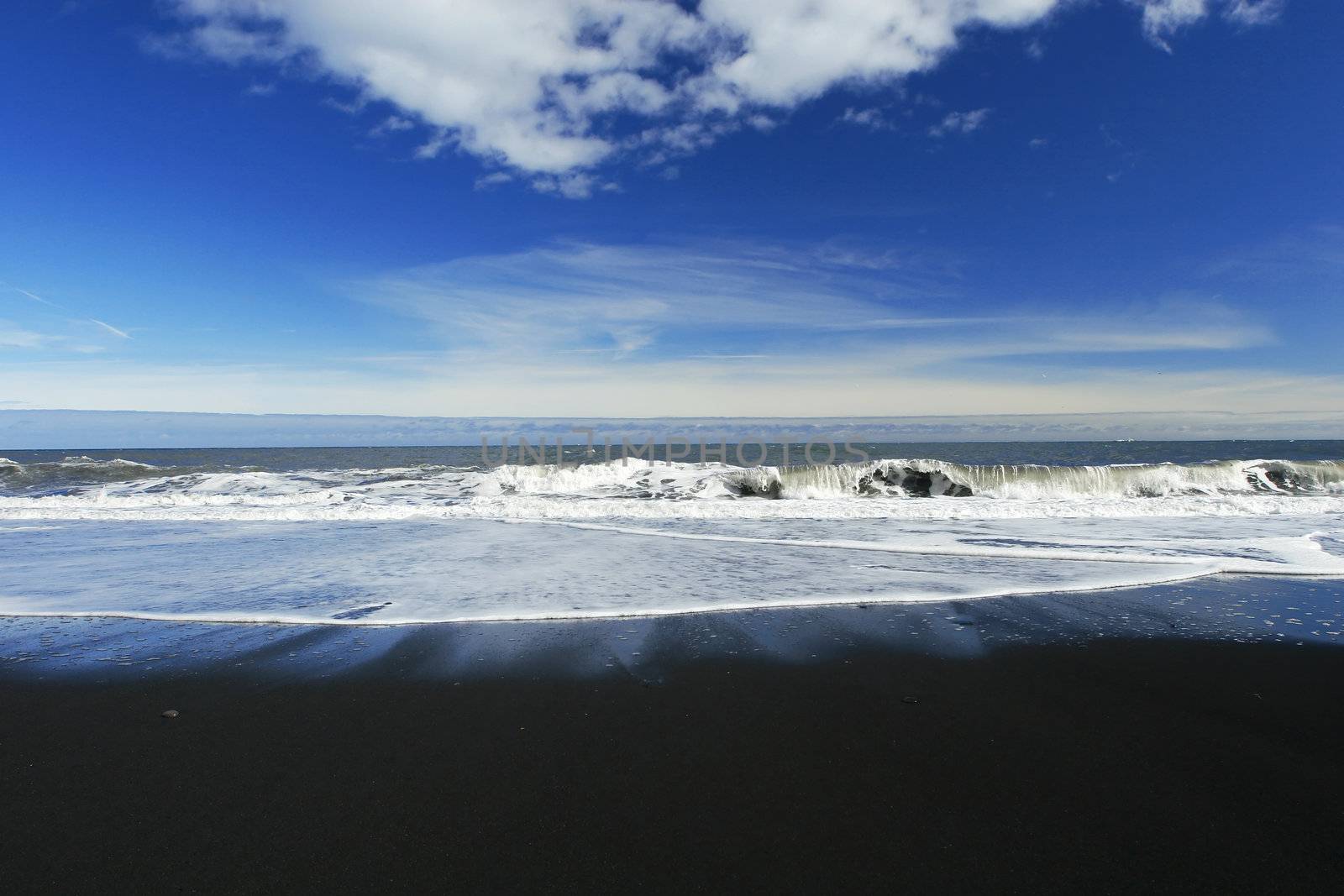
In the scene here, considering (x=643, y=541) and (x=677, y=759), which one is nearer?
(x=677, y=759)

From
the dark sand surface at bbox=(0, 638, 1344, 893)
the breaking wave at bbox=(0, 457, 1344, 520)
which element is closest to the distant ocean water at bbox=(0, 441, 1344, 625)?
the breaking wave at bbox=(0, 457, 1344, 520)

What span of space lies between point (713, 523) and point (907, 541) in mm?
3276

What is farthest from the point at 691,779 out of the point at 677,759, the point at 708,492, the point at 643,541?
the point at 708,492

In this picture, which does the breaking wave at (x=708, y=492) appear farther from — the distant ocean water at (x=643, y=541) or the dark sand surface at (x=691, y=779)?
the dark sand surface at (x=691, y=779)

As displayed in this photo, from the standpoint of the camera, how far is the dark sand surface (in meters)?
2.00

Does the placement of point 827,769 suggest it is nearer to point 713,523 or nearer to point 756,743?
point 756,743

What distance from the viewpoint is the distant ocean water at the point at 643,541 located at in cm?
557

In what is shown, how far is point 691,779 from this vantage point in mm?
2508

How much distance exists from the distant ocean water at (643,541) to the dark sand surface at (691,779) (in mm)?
1668

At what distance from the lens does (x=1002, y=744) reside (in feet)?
9.12

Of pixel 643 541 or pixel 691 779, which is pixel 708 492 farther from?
pixel 691 779

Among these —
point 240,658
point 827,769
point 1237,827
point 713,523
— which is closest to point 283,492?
point 713,523

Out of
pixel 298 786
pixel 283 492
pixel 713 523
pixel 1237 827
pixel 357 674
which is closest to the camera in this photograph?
pixel 1237 827

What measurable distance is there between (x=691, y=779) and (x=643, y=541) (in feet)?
20.8
